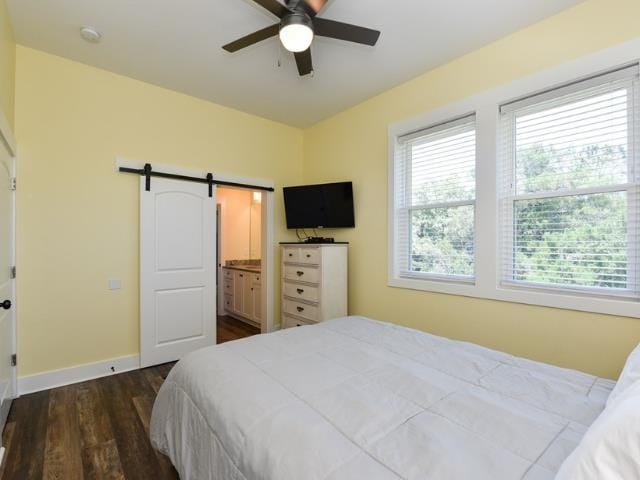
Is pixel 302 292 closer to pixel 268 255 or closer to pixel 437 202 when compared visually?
pixel 268 255

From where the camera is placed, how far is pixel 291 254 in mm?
3689

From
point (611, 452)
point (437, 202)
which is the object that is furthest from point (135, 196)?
point (611, 452)

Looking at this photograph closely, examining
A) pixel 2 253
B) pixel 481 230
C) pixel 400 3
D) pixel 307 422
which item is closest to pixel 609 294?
pixel 481 230

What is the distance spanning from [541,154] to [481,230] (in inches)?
26.7

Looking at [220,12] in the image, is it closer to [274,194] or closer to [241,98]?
[241,98]

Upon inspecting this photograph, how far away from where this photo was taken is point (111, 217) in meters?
2.97

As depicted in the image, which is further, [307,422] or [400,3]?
[400,3]

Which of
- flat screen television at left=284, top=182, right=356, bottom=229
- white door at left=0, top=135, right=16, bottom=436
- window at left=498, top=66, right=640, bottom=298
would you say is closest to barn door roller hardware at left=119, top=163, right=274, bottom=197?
flat screen television at left=284, top=182, right=356, bottom=229

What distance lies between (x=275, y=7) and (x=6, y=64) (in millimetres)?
2017

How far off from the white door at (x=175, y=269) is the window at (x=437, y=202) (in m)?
2.13

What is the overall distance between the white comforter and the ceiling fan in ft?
5.92

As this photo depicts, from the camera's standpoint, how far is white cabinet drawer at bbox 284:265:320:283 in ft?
11.0

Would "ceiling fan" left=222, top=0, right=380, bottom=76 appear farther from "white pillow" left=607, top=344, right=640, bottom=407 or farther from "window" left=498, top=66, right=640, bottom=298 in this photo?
"white pillow" left=607, top=344, right=640, bottom=407

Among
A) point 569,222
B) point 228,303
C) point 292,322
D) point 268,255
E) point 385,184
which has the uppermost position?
point 385,184
